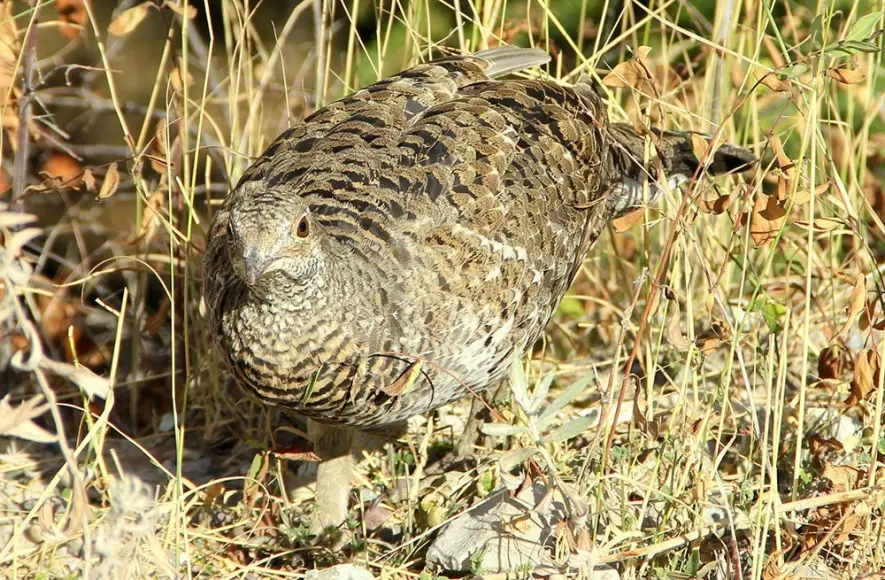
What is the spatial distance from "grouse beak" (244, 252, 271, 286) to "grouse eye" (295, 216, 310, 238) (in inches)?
6.0

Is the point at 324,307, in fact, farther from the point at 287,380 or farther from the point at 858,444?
the point at 858,444

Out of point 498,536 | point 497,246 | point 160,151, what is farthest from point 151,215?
point 498,536

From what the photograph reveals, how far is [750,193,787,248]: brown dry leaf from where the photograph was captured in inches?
111

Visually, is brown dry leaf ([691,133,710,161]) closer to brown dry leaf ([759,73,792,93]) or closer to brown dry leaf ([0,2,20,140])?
brown dry leaf ([759,73,792,93])

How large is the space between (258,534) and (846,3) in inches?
142

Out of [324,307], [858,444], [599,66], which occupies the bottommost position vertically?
[858,444]

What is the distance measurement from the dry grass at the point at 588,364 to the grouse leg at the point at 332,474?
0.09 meters

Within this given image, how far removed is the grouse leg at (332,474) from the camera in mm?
3541

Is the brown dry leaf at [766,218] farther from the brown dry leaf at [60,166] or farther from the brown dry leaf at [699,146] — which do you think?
the brown dry leaf at [60,166]

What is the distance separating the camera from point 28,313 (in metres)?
4.79

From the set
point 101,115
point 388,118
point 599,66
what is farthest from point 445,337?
point 101,115

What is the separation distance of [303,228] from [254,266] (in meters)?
0.20

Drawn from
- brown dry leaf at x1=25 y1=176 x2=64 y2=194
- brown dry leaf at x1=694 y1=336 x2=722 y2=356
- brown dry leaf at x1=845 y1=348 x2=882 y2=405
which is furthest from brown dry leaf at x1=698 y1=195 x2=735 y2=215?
brown dry leaf at x1=25 y1=176 x2=64 y2=194

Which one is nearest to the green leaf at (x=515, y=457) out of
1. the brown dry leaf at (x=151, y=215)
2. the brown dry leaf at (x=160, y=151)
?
the brown dry leaf at (x=160, y=151)
